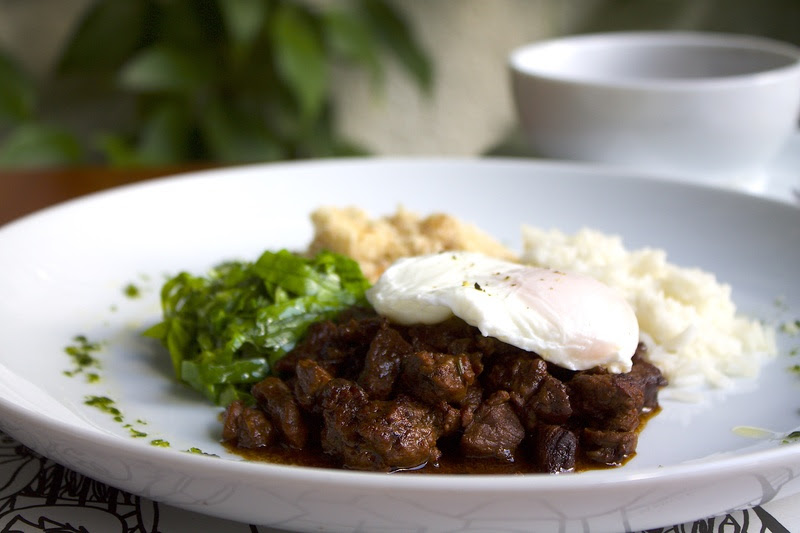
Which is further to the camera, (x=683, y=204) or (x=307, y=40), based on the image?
(x=307, y=40)

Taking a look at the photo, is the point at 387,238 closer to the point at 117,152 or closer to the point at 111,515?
the point at 111,515

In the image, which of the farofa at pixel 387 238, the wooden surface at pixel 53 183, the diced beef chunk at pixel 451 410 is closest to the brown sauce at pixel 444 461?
the diced beef chunk at pixel 451 410

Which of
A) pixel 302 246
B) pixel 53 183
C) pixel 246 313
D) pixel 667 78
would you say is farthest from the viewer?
pixel 667 78

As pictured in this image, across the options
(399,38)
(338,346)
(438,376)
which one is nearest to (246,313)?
(338,346)

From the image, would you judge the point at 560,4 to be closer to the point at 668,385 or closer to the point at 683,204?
the point at 683,204

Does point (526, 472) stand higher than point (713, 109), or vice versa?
point (713, 109)

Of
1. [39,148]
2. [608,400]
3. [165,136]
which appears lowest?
[39,148]

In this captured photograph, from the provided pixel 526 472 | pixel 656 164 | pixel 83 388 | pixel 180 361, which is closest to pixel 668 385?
pixel 526 472

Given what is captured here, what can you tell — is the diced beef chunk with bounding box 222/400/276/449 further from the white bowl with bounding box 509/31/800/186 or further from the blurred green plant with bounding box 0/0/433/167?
the blurred green plant with bounding box 0/0/433/167
